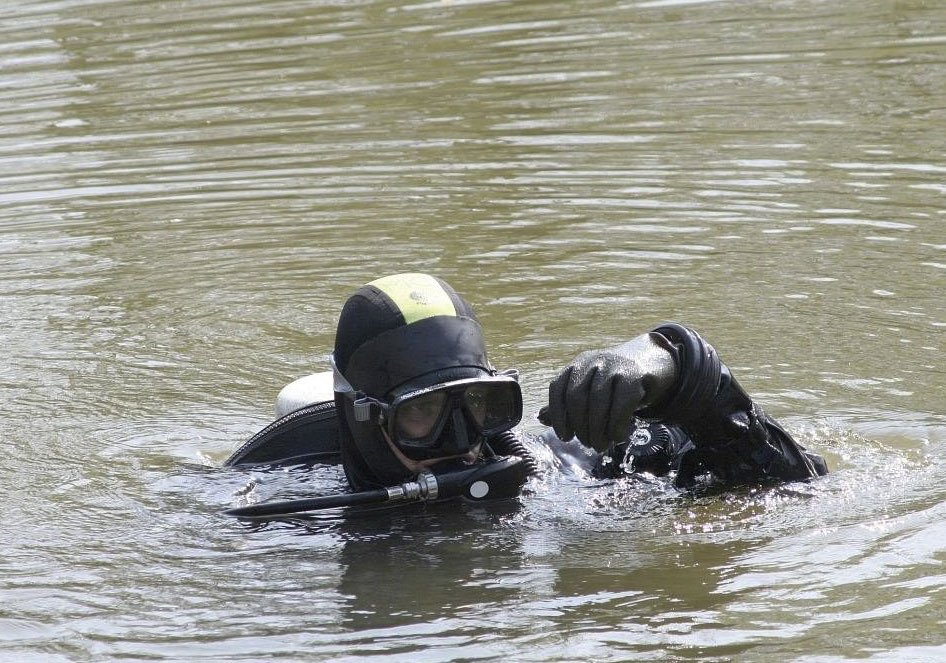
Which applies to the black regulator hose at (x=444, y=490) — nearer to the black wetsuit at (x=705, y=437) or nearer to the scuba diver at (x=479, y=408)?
the scuba diver at (x=479, y=408)

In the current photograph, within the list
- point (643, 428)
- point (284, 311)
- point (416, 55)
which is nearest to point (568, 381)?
point (643, 428)

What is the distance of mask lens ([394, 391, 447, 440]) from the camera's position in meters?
3.75

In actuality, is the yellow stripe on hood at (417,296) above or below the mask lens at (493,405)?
above

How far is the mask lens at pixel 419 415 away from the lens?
148 inches

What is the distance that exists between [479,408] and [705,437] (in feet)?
2.11

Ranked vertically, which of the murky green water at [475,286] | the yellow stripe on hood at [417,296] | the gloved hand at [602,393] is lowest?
the murky green water at [475,286]

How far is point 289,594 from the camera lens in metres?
3.70

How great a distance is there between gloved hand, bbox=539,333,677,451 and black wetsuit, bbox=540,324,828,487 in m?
0.14

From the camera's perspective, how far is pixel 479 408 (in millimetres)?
3809

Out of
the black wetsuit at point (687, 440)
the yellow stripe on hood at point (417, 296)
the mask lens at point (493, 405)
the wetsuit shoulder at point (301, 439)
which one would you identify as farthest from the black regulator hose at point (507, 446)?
the wetsuit shoulder at point (301, 439)

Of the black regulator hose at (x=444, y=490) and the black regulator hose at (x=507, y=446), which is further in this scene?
the black regulator hose at (x=507, y=446)

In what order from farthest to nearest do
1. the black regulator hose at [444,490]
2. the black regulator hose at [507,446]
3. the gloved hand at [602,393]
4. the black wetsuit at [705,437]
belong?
the black regulator hose at [507,446] → the black regulator hose at [444,490] → the black wetsuit at [705,437] → the gloved hand at [602,393]

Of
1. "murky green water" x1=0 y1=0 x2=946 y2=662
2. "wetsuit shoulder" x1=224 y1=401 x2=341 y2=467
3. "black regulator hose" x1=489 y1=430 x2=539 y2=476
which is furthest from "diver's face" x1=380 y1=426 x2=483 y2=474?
"wetsuit shoulder" x1=224 y1=401 x2=341 y2=467

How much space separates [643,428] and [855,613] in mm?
1115
